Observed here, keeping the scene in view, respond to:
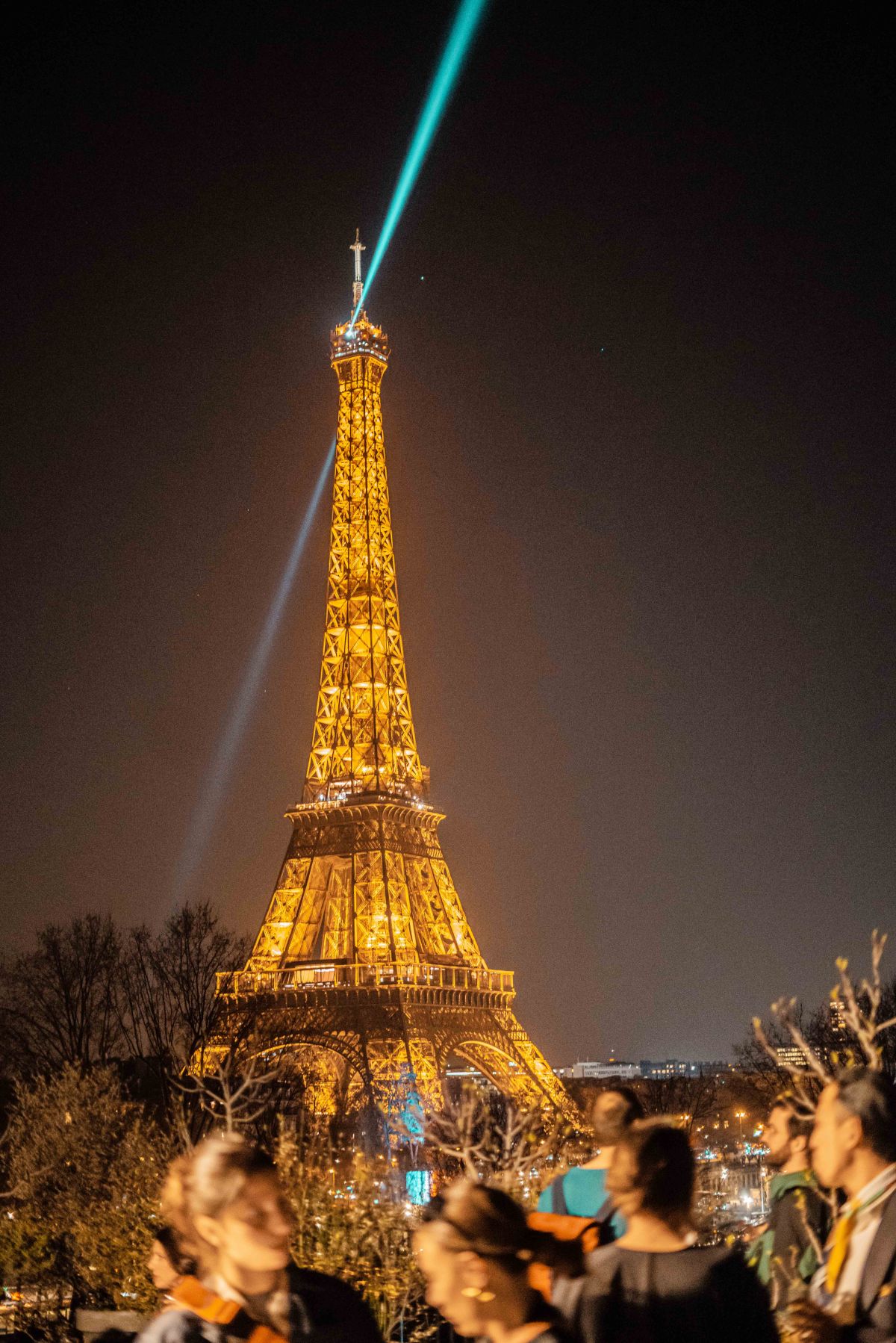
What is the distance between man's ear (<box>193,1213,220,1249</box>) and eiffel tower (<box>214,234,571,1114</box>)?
126 feet

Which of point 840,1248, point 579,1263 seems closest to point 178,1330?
point 579,1263

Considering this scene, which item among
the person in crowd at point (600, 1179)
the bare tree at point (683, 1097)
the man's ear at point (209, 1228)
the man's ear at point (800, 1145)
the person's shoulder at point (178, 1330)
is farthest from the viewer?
the bare tree at point (683, 1097)

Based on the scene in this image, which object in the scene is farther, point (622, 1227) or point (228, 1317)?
point (622, 1227)

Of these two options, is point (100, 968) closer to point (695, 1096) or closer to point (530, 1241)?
point (695, 1096)

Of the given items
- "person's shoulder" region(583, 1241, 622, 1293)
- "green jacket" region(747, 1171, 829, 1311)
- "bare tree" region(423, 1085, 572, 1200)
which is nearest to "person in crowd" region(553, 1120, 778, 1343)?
"person's shoulder" region(583, 1241, 622, 1293)

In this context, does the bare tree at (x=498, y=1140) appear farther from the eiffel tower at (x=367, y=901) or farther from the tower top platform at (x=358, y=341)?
the tower top platform at (x=358, y=341)

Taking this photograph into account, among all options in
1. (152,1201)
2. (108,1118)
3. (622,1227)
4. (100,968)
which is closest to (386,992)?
(100,968)

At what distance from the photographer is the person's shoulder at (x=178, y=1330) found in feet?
12.7

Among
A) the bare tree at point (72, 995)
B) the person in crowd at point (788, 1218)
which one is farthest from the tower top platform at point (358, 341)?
the person in crowd at point (788, 1218)

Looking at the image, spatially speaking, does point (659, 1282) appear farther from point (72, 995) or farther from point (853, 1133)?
point (72, 995)

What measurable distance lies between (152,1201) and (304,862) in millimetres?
35998

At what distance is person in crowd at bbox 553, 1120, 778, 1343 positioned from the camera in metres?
4.05

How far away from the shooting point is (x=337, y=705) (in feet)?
178

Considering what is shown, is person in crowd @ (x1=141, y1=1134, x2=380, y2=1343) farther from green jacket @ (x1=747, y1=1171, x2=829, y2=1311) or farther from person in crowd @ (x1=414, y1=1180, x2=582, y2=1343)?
green jacket @ (x1=747, y1=1171, x2=829, y2=1311)
